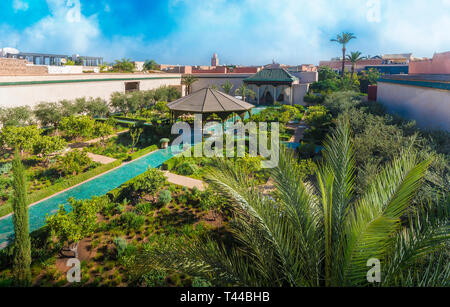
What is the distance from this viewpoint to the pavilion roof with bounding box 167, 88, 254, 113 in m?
19.7

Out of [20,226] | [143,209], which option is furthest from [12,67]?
[20,226]

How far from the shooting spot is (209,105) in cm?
1991

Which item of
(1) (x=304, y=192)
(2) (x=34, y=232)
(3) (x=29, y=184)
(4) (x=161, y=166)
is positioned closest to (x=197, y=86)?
(4) (x=161, y=166)

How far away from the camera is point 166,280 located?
24.0 feet

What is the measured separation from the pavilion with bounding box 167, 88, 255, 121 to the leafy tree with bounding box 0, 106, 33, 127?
376 inches

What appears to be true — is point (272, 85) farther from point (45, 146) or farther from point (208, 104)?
point (45, 146)

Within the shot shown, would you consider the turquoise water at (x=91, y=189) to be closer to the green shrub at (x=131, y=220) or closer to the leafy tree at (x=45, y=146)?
the green shrub at (x=131, y=220)

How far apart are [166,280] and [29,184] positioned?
379 inches

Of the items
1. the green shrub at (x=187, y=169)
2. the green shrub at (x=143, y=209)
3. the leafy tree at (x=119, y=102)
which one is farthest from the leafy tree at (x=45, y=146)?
the leafy tree at (x=119, y=102)

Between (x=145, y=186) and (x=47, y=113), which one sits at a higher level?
(x=47, y=113)

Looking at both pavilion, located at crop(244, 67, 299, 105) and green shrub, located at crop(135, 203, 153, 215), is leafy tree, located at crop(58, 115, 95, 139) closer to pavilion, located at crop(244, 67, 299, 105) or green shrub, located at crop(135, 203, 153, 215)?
green shrub, located at crop(135, 203, 153, 215)

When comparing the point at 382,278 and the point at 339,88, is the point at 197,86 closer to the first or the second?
the point at 339,88

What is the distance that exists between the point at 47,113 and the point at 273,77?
26.8 m

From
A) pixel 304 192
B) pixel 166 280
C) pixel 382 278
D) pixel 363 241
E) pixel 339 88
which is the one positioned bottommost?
pixel 166 280
